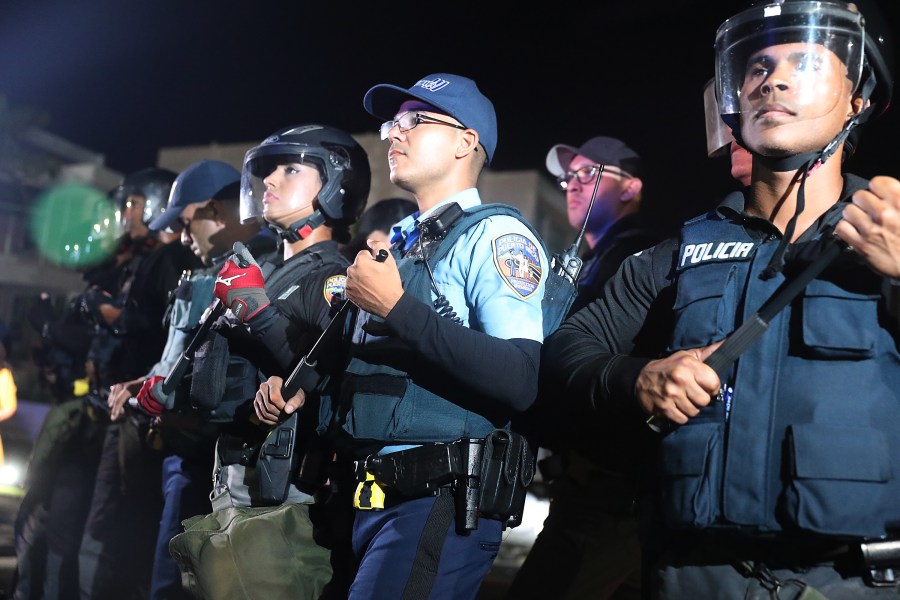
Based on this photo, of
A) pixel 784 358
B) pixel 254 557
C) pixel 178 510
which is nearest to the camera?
pixel 784 358

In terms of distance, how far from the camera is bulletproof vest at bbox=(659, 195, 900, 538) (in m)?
1.63

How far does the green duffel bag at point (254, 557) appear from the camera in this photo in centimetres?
282

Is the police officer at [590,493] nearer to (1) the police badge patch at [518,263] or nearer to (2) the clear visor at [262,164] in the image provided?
(1) the police badge patch at [518,263]

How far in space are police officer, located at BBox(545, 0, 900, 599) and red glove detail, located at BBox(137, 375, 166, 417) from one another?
91.9 inches

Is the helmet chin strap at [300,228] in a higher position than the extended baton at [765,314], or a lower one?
higher

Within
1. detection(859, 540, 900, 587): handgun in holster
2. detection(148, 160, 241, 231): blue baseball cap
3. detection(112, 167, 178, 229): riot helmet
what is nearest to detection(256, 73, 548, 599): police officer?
detection(859, 540, 900, 587): handgun in holster

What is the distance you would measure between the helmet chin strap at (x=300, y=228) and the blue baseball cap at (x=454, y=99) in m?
0.76

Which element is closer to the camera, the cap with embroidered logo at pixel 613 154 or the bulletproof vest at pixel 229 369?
the bulletproof vest at pixel 229 369

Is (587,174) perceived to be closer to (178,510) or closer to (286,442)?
(286,442)

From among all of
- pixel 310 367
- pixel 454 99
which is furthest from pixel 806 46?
pixel 310 367

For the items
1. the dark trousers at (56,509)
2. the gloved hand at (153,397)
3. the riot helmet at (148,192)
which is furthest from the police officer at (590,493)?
the riot helmet at (148,192)

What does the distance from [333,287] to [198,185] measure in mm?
2116

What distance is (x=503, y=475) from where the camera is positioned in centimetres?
241

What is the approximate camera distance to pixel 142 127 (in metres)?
14.0
